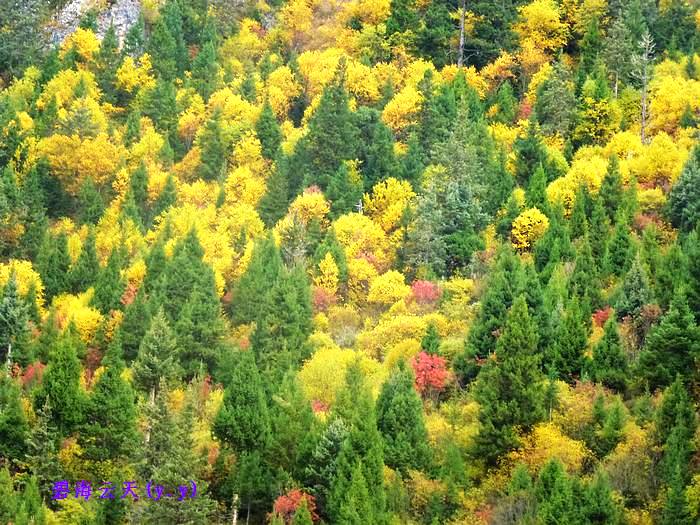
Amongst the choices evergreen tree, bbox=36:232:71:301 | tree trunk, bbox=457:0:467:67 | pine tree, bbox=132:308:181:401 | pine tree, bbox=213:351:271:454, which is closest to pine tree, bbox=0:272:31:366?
evergreen tree, bbox=36:232:71:301

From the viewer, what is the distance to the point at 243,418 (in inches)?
2247

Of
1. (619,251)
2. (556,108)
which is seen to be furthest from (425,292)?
(556,108)

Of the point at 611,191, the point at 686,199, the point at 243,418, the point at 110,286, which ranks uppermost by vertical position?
the point at 686,199

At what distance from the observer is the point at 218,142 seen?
95750 millimetres

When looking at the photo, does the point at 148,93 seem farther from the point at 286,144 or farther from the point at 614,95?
the point at 614,95

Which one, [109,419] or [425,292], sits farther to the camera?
[425,292]

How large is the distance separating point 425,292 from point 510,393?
62.7 feet

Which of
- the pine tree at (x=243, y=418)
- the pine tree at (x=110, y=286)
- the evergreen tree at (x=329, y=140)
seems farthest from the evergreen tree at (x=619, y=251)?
the pine tree at (x=110, y=286)

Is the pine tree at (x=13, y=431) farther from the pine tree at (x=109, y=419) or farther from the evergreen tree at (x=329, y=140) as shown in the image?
the evergreen tree at (x=329, y=140)

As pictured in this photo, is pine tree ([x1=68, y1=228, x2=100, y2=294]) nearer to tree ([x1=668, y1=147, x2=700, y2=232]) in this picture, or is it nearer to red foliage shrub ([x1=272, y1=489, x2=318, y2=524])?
red foliage shrub ([x1=272, y1=489, x2=318, y2=524])

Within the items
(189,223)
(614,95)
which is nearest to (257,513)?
(189,223)

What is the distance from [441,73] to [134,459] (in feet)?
199

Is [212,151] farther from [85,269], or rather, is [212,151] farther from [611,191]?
[611,191]

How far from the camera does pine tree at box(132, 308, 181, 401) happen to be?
63188 millimetres
